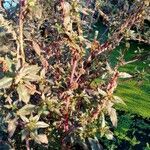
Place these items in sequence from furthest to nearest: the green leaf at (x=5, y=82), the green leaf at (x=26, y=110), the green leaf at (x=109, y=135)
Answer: the green leaf at (x=109, y=135), the green leaf at (x=26, y=110), the green leaf at (x=5, y=82)

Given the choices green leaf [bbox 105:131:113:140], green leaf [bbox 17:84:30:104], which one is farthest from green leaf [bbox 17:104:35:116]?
green leaf [bbox 105:131:113:140]

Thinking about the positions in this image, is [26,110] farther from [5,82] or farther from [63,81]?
[63,81]

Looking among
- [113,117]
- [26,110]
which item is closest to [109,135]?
[113,117]

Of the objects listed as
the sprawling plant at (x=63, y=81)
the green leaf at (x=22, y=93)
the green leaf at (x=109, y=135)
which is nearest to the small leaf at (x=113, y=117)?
the sprawling plant at (x=63, y=81)

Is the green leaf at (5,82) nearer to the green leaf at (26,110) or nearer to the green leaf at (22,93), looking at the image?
the green leaf at (22,93)

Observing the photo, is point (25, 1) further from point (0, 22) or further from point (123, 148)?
point (123, 148)

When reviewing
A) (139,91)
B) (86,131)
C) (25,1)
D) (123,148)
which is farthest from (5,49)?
(139,91)

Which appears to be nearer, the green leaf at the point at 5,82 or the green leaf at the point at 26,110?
the green leaf at the point at 5,82

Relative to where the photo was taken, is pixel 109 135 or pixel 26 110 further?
pixel 109 135

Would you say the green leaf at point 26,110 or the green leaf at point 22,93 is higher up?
Result: the green leaf at point 22,93
